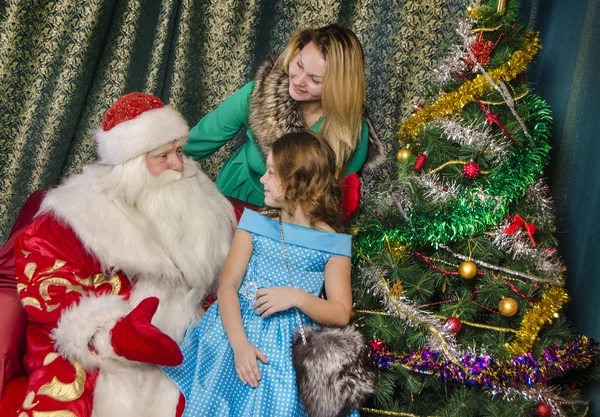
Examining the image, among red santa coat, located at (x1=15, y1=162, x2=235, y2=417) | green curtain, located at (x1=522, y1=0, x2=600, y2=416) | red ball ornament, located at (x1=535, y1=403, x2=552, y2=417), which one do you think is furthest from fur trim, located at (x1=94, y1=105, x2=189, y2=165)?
green curtain, located at (x1=522, y1=0, x2=600, y2=416)

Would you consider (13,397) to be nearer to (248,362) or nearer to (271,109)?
(248,362)

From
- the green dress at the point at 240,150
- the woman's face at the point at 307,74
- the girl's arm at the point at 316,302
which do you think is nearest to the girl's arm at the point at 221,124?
the green dress at the point at 240,150

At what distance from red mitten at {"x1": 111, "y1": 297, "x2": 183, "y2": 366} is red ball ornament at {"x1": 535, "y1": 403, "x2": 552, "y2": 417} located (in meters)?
1.11

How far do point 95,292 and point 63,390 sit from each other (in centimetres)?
32

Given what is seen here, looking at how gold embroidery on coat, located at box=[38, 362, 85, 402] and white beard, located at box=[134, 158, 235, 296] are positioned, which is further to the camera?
white beard, located at box=[134, 158, 235, 296]

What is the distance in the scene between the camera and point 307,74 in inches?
93.8

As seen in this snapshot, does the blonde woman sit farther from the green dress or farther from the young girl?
the young girl

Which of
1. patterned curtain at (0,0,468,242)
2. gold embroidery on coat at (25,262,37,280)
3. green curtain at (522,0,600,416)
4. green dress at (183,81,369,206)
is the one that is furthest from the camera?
patterned curtain at (0,0,468,242)

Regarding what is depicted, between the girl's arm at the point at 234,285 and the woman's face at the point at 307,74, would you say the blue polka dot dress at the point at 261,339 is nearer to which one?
the girl's arm at the point at 234,285

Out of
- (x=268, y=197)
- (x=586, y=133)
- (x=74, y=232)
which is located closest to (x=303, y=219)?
(x=268, y=197)

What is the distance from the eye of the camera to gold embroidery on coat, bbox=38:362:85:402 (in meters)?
1.77

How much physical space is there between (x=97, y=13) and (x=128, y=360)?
1846mm

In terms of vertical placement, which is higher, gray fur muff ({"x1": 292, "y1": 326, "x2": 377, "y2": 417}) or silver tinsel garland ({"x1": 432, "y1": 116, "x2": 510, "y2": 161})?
silver tinsel garland ({"x1": 432, "y1": 116, "x2": 510, "y2": 161})

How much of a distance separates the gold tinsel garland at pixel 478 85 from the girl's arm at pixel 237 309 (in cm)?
80
